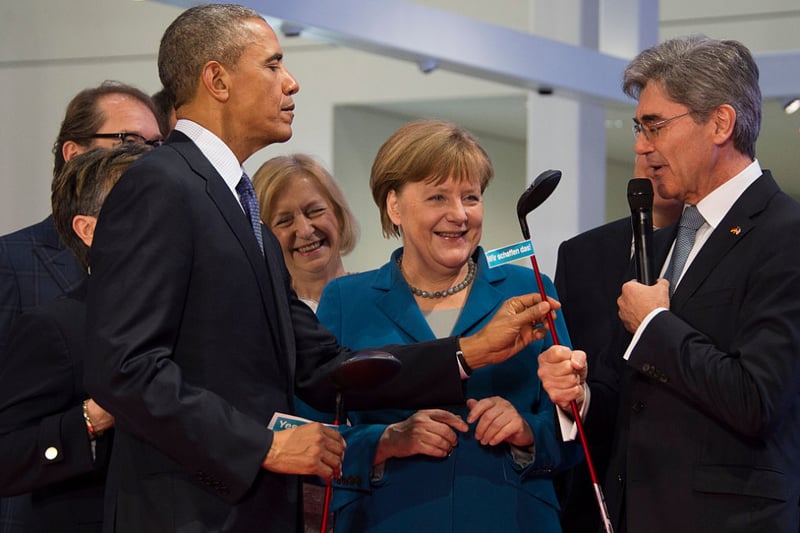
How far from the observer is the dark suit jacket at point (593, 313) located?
10.0ft

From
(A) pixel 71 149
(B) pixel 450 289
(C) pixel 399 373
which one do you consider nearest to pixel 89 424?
(C) pixel 399 373

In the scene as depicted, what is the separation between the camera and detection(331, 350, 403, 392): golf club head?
233 cm

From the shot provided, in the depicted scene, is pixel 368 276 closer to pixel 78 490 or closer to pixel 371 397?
pixel 371 397

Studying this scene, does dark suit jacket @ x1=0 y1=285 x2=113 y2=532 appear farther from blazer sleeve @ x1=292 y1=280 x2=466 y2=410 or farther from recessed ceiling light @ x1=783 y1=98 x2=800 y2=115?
recessed ceiling light @ x1=783 y1=98 x2=800 y2=115

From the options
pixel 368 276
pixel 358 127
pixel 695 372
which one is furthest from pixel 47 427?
pixel 358 127

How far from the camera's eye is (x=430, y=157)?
296 centimetres

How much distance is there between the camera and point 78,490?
2615mm

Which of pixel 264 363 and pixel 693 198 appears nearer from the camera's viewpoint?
pixel 264 363

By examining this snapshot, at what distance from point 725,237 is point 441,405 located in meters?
0.76

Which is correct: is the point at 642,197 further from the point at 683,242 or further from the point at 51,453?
the point at 51,453

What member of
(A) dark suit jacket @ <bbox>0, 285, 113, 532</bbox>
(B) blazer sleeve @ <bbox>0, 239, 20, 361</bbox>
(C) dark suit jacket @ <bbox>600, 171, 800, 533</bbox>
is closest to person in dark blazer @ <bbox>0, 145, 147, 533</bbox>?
(A) dark suit jacket @ <bbox>0, 285, 113, 532</bbox>

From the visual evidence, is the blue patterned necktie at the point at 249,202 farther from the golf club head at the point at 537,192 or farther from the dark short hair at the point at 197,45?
the golf club head at the point at 537,192

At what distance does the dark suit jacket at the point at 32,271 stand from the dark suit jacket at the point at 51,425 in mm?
487

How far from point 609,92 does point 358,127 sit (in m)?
2.77
